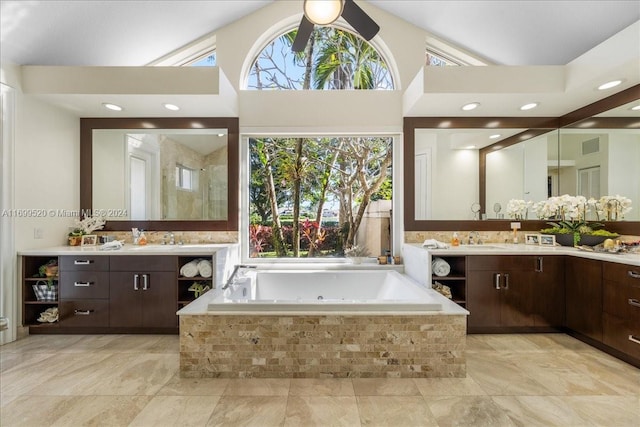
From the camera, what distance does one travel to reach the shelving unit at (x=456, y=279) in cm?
307

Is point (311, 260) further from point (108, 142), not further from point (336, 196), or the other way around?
point (108, 142)

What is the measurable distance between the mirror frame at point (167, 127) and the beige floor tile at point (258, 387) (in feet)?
6.13

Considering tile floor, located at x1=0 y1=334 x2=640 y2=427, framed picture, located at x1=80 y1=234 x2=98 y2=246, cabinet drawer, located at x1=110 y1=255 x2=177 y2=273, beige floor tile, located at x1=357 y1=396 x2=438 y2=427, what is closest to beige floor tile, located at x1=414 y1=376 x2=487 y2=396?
tile floor, located at x1=0 y1=334 x2=640 y2=427

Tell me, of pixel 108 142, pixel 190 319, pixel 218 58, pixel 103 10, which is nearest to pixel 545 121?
pixel 218 58

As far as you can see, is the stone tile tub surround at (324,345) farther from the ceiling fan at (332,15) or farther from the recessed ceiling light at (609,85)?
the recessed ceiling light at (609,85)

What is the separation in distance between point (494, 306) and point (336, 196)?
197 centimetres

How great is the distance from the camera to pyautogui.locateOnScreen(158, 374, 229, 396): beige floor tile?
2.04 metres

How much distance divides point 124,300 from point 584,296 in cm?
410

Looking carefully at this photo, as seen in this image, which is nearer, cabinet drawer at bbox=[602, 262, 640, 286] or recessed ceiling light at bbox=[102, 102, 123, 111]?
cabinet drawer at bbox=[602, 262, 640, 286]

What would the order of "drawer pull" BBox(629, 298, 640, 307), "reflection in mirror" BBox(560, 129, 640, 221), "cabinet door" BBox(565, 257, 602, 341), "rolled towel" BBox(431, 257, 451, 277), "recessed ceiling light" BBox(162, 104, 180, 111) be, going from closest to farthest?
"drawer pull" BBox(629, 298, 640, 307)
"cabinet door" BBox(565, 257, 602, 341)
"reflection in mirror" BBox(560, 129, 640, 221)
"rolled towel" BBox(431, 257, 451, 277)
"recessed ceiling light" BBox(162, 104, 180, 111)

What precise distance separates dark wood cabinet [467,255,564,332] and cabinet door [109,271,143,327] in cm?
310

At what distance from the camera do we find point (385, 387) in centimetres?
208

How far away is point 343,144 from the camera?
3.82 m

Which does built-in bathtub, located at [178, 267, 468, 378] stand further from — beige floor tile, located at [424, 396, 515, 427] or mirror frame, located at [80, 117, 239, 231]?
mirror frame, located at [80, 117, 239, 231]
